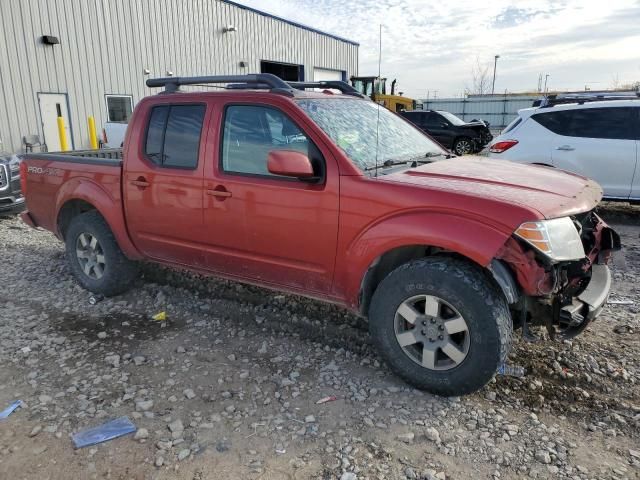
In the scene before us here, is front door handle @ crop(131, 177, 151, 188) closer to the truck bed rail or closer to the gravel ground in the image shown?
the truck bed rail

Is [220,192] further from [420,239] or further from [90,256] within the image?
[90,256]

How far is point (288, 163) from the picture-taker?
3.15m

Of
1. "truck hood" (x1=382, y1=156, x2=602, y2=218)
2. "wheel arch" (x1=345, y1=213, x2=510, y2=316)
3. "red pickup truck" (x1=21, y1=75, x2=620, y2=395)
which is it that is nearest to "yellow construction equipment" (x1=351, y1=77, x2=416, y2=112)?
"red pickup truck" (x1=21, y1=75, x2=620, y2=395)

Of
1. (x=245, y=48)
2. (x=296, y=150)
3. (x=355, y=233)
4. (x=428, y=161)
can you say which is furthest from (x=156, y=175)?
(x=245, y=48)

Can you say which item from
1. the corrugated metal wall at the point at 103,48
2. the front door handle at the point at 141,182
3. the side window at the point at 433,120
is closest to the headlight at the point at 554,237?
the front door handle at the point at 141,182

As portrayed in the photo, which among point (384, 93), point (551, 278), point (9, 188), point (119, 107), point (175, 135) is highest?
point (384, 93)

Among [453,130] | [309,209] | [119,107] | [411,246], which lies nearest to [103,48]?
[119,107]

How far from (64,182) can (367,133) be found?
3.08 metres

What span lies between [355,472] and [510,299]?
1.27 metres

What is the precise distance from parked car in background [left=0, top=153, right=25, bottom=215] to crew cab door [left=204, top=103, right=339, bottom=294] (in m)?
5.68

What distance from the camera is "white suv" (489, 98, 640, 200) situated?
23.7 feet

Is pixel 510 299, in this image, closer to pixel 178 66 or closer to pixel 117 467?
pixel 117 467

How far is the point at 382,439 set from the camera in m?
2.77

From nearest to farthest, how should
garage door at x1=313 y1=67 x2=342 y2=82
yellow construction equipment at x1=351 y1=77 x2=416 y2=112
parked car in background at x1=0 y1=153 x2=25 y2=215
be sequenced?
parked car in background at x1=0 y1=153 x2=25 y2=215
yellow construction equipment at x1=351 y1=77 x2=416 y2=112
garage door at x1=313 y1=67 x2=342 y2=82
